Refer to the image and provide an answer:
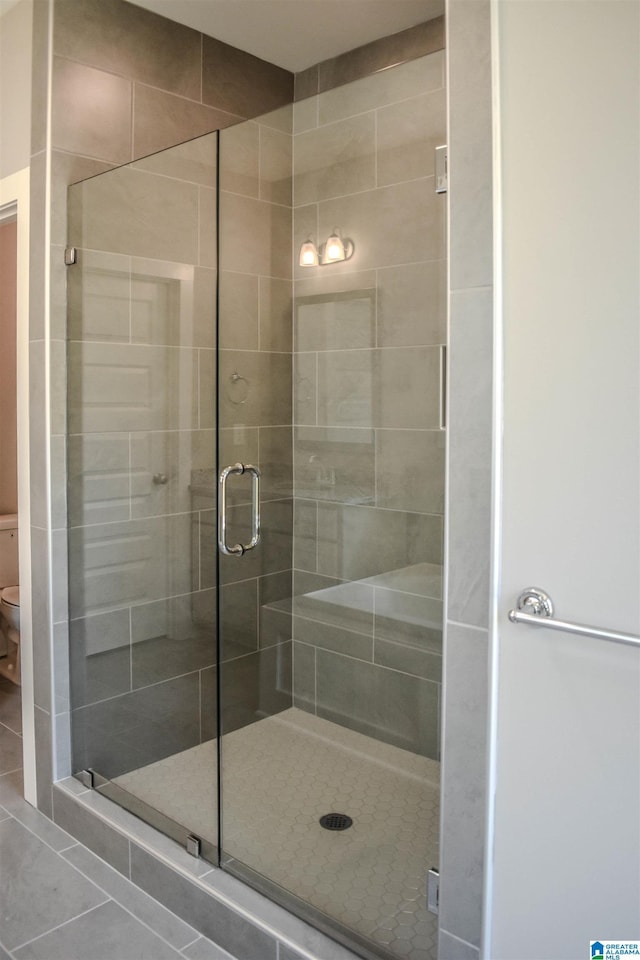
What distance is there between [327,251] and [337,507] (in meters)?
0.69

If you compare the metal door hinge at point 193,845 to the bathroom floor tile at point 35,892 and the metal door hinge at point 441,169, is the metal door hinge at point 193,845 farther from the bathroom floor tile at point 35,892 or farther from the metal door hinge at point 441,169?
the metal door hinge at point 441,169

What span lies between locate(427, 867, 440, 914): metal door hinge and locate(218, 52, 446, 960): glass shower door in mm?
25

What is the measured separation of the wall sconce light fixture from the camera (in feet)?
6.70

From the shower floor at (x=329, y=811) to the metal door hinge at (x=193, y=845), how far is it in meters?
0.03

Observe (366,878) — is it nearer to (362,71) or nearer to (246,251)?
(246,251)

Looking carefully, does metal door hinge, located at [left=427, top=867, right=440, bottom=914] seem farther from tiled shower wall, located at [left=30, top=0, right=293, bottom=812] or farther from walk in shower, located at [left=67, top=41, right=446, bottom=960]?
tiled shower wall, located at [left=30, top=0, right=293, bottom=812]

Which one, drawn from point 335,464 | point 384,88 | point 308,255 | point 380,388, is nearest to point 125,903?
point 335,464

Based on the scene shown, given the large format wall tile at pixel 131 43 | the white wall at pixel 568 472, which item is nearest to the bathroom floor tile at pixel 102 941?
the white wall at pixel 568 472

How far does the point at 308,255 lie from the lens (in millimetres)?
2131

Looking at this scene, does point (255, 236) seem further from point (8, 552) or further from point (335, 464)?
point (8, 552)

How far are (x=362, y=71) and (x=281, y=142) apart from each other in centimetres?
99

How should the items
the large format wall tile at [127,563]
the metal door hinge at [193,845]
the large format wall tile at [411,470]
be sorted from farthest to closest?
1. the large format wall tile at [127,563]
2. the metal door hinge at [193,845]
3. the large format wall tile at [411,470]

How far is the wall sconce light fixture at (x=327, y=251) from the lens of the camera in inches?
80.4

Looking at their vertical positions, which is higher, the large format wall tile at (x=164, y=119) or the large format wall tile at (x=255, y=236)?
the large format wall tile at (x=164, y=119)
